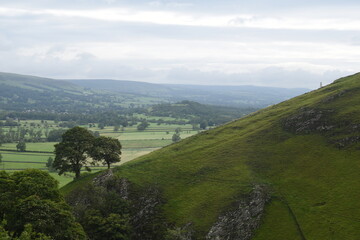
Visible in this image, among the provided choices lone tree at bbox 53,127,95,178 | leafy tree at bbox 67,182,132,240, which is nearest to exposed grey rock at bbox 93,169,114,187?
leafy tree at bbox 67,182,132,240

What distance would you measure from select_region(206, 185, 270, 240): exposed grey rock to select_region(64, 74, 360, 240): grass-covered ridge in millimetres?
1614

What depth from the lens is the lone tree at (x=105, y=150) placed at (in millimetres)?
103562

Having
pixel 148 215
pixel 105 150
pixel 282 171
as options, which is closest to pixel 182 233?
pixel 148 215

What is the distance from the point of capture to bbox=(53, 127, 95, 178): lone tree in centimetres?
10219

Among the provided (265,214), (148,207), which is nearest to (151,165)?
(148,207)

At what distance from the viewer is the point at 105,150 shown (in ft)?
342

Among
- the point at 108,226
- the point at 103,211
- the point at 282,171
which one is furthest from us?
the point at 282,171

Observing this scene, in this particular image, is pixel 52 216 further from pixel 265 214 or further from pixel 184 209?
pixel 265 214

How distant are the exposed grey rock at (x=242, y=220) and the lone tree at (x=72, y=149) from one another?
48.3m

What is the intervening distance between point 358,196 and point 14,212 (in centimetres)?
6516

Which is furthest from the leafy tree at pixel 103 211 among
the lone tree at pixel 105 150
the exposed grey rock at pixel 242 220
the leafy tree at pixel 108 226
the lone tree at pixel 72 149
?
the exposed grey rock at pixel 242 220

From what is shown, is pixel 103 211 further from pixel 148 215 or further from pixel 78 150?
pixel 78 150

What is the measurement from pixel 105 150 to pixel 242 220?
159ft

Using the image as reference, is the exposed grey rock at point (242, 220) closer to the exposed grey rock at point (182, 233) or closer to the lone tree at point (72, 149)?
the exposed grey rock at point (182, 233)
